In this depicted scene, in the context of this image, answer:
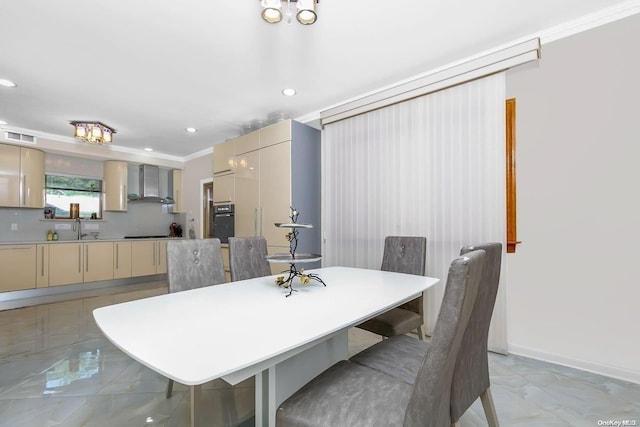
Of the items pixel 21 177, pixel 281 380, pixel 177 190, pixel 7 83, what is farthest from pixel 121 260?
pixel 281 380

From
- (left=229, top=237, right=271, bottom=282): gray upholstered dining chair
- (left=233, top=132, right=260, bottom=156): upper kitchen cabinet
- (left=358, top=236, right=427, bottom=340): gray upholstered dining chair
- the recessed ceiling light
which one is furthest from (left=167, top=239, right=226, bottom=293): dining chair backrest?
the recessed ceiling light

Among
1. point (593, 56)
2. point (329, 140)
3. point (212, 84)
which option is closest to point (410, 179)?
point (329, 140)

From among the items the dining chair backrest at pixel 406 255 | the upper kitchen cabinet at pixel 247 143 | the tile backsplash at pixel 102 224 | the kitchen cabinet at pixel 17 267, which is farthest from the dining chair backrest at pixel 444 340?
the tile backsplash at pixel 102 224

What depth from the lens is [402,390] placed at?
1.09 m

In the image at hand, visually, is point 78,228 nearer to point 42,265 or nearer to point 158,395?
point 42,265

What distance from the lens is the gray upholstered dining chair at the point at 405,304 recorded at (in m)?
2.01

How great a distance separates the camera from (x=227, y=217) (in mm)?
4551

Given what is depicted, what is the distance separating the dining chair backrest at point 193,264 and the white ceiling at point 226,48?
1662mm

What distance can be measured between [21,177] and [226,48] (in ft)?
14.7

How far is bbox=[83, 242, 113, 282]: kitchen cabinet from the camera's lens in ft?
16.6

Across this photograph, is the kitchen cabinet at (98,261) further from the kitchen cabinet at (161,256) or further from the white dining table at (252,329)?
the white dining table at (252,329)

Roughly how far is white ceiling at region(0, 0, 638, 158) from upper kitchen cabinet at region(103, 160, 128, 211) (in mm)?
1781

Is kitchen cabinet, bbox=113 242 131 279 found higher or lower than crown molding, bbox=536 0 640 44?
lower

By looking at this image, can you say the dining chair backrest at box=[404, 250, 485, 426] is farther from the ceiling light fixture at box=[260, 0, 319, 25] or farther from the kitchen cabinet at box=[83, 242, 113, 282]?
the kitchen cabinet at box=[83, 242, 113, 282]
